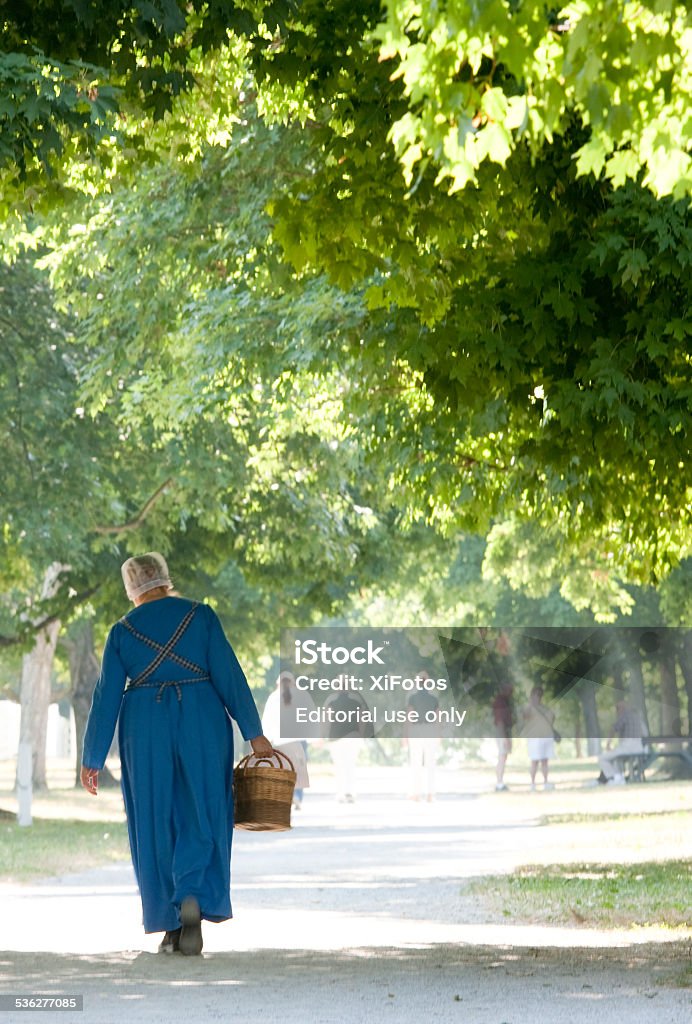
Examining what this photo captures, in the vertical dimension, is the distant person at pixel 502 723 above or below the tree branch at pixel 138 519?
below

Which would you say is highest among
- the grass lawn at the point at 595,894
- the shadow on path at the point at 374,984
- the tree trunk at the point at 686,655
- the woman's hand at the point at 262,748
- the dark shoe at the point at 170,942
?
the tree trunk at the point at 686,655

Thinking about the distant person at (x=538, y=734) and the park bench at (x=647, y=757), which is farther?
the park bench at (x=647, y=757)

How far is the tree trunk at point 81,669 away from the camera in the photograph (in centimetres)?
3694

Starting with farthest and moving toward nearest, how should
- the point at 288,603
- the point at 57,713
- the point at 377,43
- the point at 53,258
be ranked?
the point at 57,713 < the point at 288,603 < the point at 53,258 < the point at 377,43

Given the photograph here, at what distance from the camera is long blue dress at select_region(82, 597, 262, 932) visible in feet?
29.5

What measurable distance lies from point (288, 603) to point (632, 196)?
28.0 metres

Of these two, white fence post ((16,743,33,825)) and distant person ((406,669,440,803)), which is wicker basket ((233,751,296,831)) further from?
distant person ((406,669,440,803))

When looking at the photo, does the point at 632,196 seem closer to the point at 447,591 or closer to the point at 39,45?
the point at 39,45

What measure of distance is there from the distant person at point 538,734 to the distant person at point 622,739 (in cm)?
136

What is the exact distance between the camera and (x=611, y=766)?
121ft

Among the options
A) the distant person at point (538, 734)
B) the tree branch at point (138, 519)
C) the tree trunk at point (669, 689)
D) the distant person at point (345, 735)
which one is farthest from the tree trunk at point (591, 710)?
Result: the tree branch at point (138, 519)

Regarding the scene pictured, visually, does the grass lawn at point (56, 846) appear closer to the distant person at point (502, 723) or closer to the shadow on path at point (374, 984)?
the shadow on path at point (374, 984)

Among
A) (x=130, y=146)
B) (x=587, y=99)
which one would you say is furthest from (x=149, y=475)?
(x=587, y=99)

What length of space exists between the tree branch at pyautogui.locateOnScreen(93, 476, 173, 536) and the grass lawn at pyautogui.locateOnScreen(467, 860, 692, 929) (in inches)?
351
